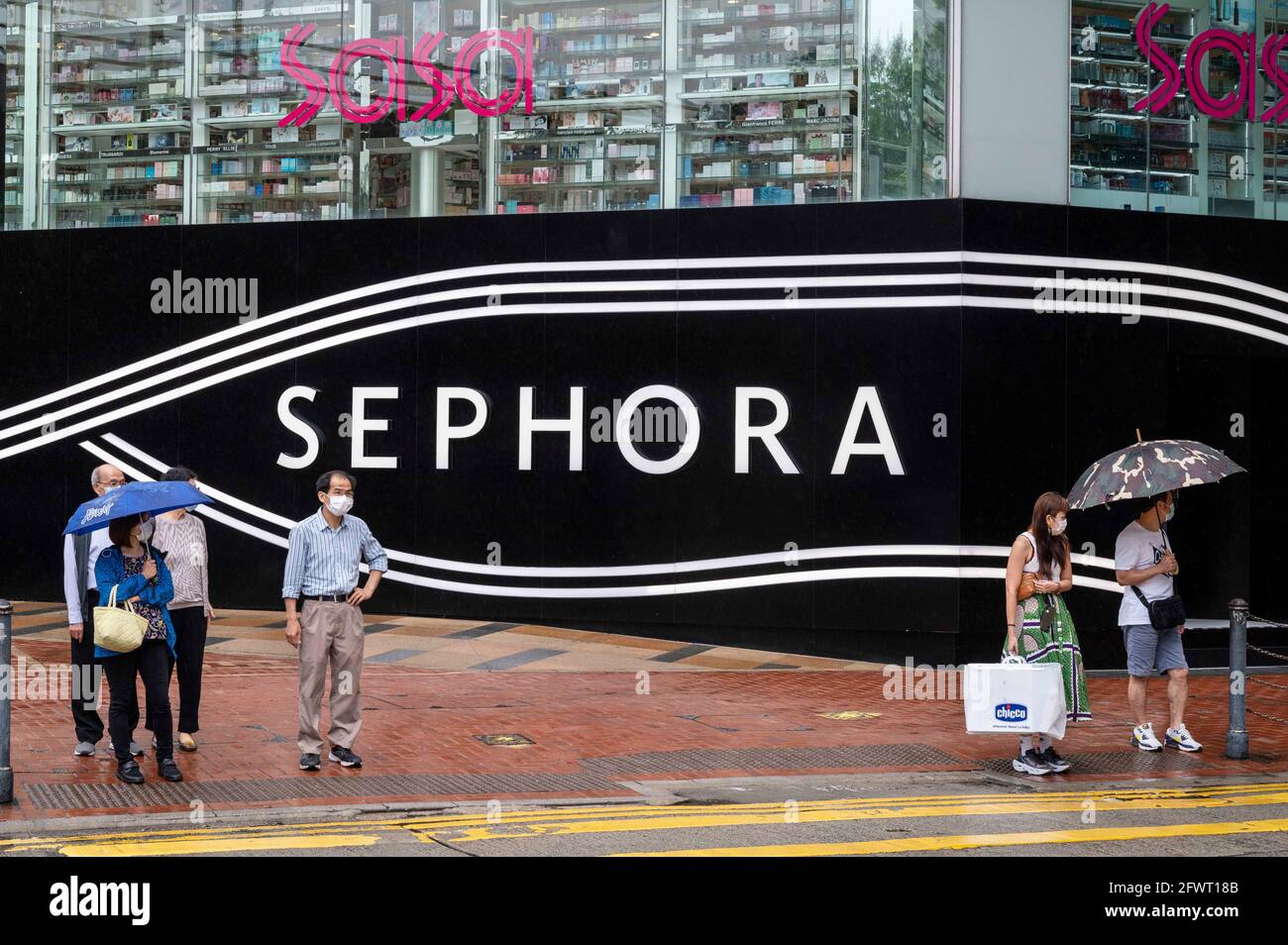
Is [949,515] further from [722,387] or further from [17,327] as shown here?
[17,327]

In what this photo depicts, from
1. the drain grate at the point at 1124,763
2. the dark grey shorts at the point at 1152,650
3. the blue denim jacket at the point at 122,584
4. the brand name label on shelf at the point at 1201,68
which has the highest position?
the brand name label on shelf at the point at 1201,68

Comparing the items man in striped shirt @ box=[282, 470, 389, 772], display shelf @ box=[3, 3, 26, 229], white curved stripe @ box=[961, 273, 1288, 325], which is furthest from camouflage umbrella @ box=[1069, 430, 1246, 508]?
display shelf @ box=[3, 3, 26, 229]

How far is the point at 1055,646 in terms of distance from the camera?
412 inches

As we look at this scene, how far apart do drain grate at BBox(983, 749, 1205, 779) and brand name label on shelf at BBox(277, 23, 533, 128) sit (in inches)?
373

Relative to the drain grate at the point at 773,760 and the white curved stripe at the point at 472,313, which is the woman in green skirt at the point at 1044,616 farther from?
the white curved stripe at the point at 472,313

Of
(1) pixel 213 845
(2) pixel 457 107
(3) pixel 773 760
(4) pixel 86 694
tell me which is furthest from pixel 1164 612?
(2) pixel 457 107

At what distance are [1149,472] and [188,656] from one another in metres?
6.65

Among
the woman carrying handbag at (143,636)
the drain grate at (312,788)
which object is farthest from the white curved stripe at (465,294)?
the woman carrying handbag at (143,636)

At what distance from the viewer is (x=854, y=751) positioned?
11008 mm

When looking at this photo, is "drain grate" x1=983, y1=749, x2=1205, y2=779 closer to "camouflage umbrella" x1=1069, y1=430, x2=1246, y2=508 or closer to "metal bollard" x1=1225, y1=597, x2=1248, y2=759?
"metal bollard" x1=1225, y1=597, x2=1248, y2=759

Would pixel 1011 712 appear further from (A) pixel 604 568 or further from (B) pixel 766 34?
(B) pixel 766 34

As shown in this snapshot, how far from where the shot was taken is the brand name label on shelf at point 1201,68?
52.2 feet

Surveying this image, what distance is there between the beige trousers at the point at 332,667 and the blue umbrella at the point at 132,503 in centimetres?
104

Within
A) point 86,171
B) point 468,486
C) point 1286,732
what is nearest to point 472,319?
point 468,486
